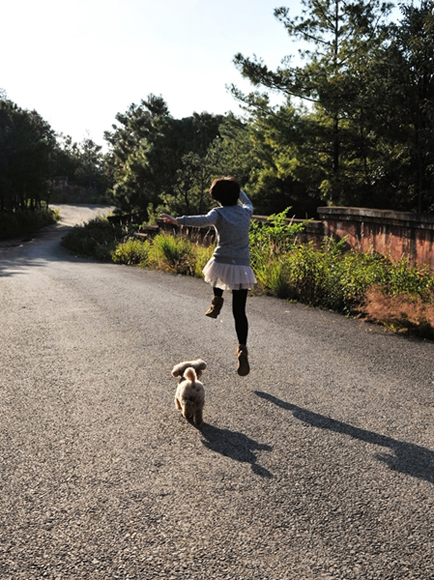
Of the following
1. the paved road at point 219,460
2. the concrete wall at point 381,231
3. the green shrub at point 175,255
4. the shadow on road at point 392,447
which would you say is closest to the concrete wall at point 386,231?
the concrete wall at point 381,231

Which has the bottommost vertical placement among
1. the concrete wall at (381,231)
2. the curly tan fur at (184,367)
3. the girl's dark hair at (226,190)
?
the curly tan fur at (184,367)

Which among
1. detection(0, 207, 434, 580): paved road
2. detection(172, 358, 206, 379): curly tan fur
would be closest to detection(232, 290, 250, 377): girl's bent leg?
detection(0, 207, 434, 580): paved road

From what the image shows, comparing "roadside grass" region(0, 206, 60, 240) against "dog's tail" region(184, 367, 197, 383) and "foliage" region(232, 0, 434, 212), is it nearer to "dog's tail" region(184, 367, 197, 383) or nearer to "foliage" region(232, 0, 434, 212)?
"foliage" region(232, 0, 434, 212)

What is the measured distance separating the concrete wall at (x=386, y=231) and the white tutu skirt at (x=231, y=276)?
512 centimetres

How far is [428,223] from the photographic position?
954cm

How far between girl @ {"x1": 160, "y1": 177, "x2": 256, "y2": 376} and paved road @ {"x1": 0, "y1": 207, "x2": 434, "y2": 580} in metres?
0.69

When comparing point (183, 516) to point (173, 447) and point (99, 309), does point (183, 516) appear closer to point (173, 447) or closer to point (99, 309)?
point (173, 447)

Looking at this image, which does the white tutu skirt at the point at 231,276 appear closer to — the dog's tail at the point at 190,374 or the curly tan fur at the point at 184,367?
the curly tan fur at the point at 184,367

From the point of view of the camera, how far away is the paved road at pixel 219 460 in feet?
9.59

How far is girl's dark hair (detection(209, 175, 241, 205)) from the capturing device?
5387 millimetres

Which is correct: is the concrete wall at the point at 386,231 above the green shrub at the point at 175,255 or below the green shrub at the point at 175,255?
above

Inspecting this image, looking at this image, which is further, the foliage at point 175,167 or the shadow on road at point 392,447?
the foliage at point 175,167

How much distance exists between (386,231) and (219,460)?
766cm

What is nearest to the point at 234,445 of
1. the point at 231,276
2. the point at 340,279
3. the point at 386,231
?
the point at 231,276
